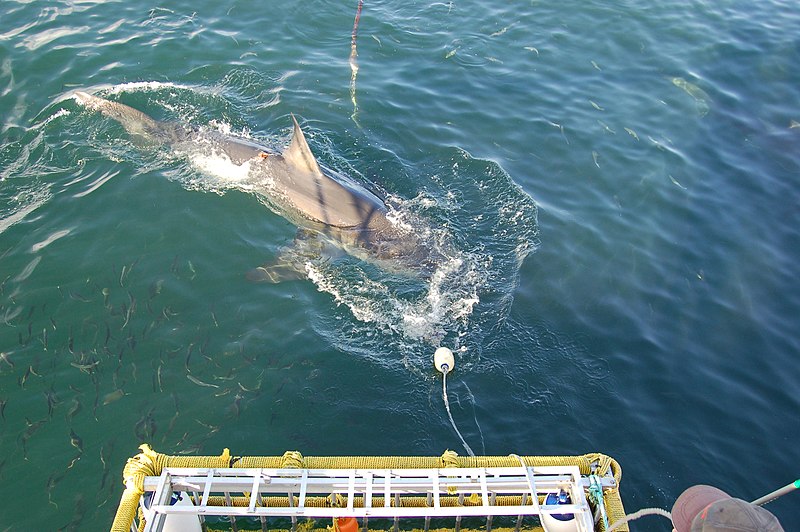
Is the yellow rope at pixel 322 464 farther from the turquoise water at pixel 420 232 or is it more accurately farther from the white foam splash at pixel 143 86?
the white foam splash at pixel 143 86

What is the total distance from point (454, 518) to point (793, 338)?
6184mm

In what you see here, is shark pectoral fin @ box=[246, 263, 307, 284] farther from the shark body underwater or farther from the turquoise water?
the turquoise water

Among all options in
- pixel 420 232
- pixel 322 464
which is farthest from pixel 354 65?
pixel 322 464

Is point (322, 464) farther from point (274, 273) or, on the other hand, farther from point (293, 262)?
point (293, 262)

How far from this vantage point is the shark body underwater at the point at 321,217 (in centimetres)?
995

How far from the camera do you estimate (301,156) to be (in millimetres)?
10461

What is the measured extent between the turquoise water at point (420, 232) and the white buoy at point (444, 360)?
0.25 meters

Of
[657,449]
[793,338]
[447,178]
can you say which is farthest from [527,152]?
[657,449]

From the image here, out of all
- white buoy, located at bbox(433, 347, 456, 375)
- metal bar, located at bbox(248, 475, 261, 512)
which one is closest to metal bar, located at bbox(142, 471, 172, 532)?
metal bar, located at bbox(248, 475, 261, 512)

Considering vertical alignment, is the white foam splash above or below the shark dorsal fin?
below

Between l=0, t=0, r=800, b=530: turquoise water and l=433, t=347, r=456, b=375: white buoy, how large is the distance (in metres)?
0.25

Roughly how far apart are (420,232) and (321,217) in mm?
1576

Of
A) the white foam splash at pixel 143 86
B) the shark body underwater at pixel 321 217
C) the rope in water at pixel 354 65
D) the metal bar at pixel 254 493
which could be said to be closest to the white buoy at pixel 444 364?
the shark body underwater at pixel 321 217

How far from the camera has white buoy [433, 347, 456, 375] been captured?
8102 mm
